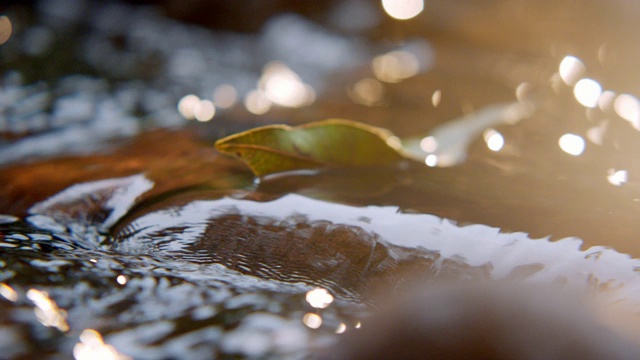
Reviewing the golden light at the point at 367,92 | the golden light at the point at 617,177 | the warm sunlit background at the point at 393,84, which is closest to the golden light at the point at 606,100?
the warm sunlit background at the point at 393,84

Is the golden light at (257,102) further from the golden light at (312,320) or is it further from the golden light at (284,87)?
the golden light at (312,320)

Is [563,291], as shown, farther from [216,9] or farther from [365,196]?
[216,9]

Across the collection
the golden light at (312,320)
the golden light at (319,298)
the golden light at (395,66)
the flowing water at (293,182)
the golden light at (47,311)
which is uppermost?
the golden light at (395,66)

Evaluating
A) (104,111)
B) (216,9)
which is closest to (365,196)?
(104,111)

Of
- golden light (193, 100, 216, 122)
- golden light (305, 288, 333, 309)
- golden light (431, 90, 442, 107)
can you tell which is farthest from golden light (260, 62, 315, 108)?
golden light (305, 288, 333, 309)

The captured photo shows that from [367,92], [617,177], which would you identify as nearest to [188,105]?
[367,92]

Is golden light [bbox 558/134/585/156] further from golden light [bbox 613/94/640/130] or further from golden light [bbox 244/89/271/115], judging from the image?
golden light [bbox 244/89/271/115]

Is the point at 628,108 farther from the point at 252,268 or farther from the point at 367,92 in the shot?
the point at 252,268
